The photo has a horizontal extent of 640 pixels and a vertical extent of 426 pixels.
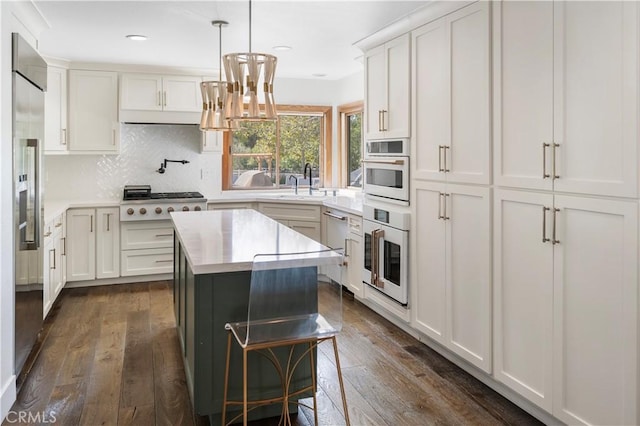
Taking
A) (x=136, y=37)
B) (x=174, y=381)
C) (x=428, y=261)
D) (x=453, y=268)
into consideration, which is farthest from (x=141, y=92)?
(x=453, y=268)

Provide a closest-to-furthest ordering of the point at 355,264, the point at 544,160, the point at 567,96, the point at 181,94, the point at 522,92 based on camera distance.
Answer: the point at 567,96 < the point at 544,160 < the point at 522,92 < the point at 355,264 < the point at 181,94

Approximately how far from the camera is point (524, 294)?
8.14ft

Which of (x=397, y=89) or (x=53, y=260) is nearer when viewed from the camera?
(x=397, y=89)

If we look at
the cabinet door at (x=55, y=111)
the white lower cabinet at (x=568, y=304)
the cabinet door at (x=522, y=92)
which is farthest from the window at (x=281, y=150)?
the white lower cabinet at (x=568, y=304)

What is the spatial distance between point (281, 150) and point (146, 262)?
2.12m

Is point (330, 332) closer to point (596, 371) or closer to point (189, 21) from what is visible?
point (596, 371)

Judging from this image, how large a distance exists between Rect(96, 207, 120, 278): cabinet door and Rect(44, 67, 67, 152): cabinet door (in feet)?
2.62

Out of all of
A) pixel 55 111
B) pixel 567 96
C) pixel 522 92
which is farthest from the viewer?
pixel 55 111

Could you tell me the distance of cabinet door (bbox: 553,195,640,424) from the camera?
1935mm

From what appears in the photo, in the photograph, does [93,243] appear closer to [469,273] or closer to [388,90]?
[388,90]

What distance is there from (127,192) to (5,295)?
114 inches

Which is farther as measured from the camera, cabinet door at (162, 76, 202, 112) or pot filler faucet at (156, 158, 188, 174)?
pot filler faucet at (156, 158, 188, 174)

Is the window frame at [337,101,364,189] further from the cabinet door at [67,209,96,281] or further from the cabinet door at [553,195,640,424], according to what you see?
the cabinet door at [553,195,640,424]

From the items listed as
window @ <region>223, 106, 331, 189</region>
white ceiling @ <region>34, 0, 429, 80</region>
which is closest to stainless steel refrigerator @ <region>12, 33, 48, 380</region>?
white ceiling @ <region>34, 0, 429, 80</region>
